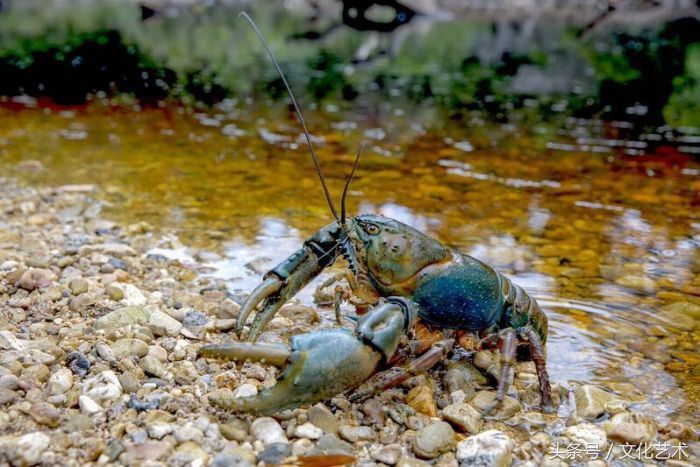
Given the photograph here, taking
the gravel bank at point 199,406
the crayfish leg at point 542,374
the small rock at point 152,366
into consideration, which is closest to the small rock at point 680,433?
the gravel bank at point 199,406

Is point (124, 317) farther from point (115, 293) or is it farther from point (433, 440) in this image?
point (433, 440)

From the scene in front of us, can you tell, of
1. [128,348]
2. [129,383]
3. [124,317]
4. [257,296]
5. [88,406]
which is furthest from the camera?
[124,317]

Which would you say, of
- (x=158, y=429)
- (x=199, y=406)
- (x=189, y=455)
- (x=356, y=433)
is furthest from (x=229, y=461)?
(x=356, y=433)

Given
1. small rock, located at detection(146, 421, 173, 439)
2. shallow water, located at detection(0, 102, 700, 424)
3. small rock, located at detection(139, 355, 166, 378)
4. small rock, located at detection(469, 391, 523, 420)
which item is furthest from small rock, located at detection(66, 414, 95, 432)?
shallow water, located at detection(0, 102, 700, 424)

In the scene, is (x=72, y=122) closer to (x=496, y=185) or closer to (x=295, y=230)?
(x=295, y=230)

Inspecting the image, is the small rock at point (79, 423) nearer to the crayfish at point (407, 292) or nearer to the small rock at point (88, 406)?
the small rock at point (88, 406)

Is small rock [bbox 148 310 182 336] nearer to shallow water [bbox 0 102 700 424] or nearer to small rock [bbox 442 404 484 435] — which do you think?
shallow water [bbox 0 102 700 424]

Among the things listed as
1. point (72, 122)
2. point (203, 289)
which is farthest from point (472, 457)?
point (72, 122)
